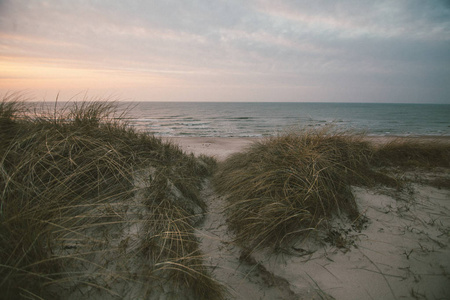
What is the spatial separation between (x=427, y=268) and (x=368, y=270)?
43 centimetres

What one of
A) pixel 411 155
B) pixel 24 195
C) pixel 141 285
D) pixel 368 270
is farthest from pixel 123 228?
→ pixel 411 155

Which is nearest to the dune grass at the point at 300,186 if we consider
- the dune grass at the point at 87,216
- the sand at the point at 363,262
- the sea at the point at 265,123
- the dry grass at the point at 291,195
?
the dry grass at the point at 291,195

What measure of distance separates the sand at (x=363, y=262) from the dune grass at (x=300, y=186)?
16 cm

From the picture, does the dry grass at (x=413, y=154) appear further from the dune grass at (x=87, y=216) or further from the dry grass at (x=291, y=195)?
the dune grass at (x=87, y=216)

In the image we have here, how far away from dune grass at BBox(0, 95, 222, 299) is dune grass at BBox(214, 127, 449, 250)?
650 millimetres

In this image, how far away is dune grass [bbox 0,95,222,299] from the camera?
1.28m

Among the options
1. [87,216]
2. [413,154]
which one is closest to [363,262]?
[87,216]

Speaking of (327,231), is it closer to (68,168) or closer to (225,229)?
(225,229)

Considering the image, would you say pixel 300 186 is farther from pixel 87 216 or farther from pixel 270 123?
pixel 270 123

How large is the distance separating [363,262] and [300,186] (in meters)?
0.88

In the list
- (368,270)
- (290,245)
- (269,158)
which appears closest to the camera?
(368,270)

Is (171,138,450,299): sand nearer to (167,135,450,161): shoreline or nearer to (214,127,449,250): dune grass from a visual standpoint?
(214,127,449,250): dune grass

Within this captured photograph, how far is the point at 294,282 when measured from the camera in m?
1.66

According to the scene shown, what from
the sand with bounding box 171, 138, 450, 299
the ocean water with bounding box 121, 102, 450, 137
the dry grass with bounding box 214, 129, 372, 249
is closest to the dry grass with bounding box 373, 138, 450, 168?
the dry grass with bounding box 214, 129, 372, 249
